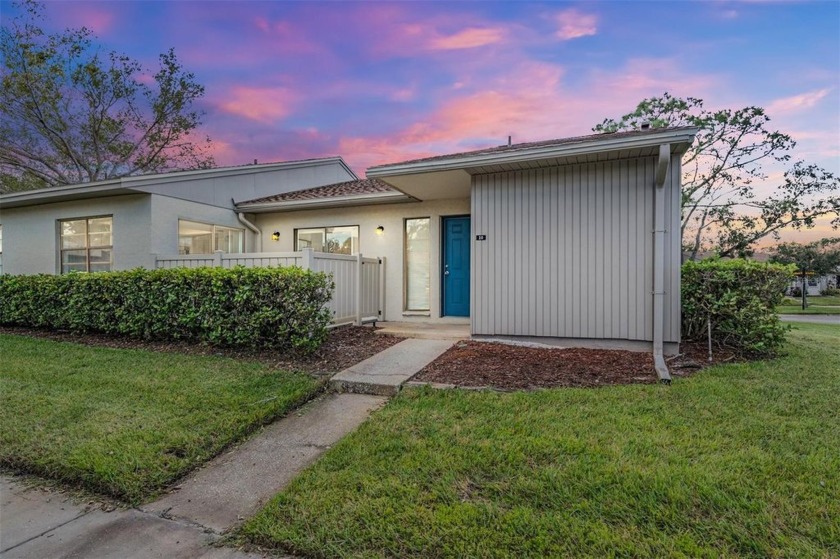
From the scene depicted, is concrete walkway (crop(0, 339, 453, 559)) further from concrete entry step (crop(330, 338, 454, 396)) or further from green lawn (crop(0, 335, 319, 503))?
concrete entry step (crop(330, 338, 454, 396))

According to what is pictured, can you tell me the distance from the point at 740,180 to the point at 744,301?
14751 millimetres

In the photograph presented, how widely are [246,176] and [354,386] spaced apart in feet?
25.7

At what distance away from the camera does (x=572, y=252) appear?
6129mm

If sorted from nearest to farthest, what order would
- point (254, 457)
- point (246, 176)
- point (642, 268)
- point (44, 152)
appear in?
point (254, 457) < point (642, 268) < point (246, 176) < point (44, 152)

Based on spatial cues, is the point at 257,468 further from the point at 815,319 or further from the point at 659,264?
the point at 815,319

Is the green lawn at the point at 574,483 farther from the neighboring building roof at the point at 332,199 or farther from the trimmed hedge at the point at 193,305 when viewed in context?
the neighboring building roof at the point at 332,199

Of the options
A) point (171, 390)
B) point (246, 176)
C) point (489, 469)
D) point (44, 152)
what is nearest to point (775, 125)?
point (246, 176)

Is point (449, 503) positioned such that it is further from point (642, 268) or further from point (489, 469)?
A: point (642, 268)

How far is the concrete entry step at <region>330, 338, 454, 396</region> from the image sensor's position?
434 centimetres

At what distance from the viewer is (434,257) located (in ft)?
28.6

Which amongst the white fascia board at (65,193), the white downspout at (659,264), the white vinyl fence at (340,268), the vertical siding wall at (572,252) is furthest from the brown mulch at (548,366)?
the white fascia board at (65,193)

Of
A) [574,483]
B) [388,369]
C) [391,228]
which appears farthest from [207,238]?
[574,483]

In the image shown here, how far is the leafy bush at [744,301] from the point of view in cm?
538

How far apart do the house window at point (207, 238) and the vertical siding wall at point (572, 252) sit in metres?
6.26
